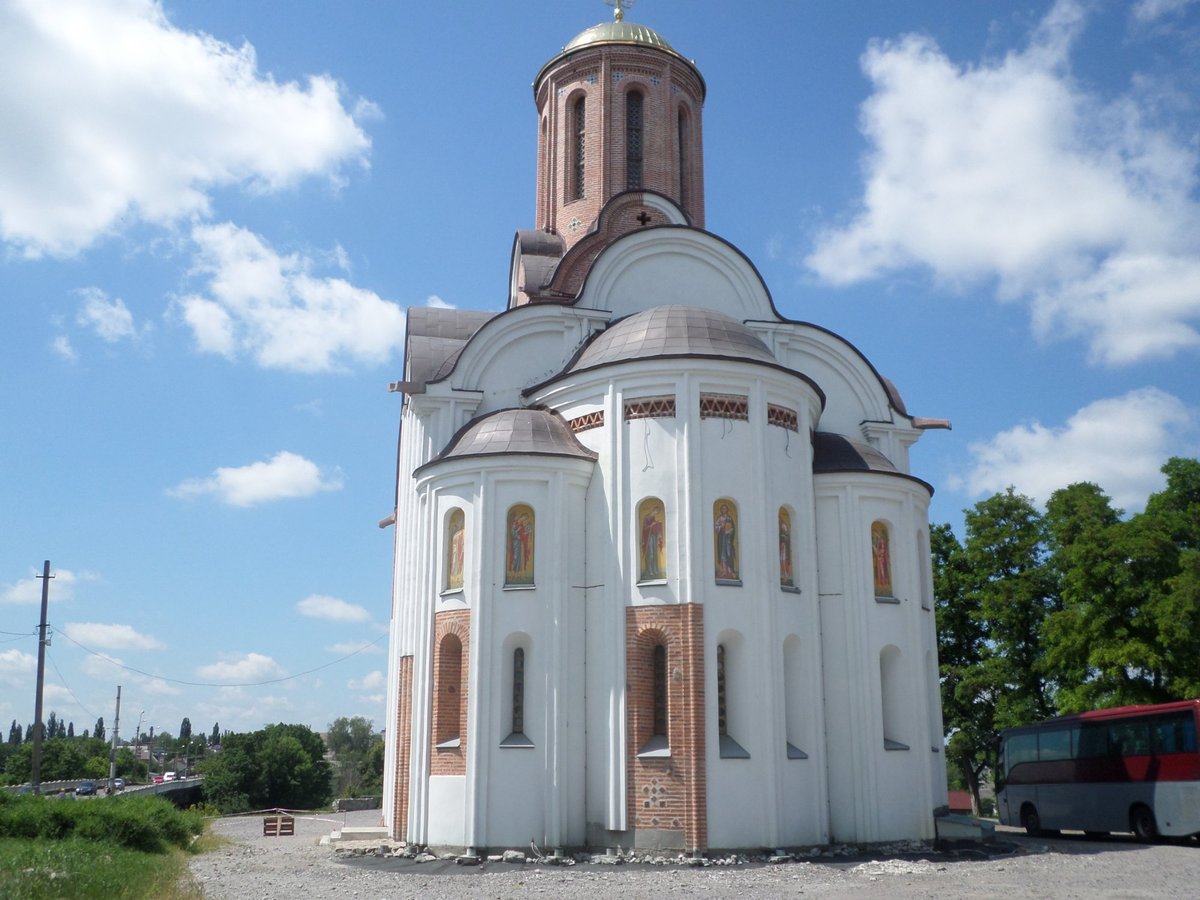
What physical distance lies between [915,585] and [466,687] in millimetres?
7273

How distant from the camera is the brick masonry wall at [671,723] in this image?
45.9ft

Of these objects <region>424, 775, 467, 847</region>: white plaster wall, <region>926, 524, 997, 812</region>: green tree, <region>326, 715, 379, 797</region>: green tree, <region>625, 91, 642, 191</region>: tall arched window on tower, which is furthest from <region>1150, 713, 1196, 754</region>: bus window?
<region>326, 715, 379, 797</region>: green tree

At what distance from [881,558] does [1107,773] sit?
5249 millimetres

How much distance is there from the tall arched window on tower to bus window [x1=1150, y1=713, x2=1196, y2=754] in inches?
550

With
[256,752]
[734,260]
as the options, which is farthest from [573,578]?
[256,752]

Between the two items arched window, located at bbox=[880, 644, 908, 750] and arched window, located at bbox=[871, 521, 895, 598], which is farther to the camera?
arched window, located at bbox=[871, 521, 895, 598]

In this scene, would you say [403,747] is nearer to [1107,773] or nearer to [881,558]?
[881,558]

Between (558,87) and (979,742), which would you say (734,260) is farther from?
(979,742)

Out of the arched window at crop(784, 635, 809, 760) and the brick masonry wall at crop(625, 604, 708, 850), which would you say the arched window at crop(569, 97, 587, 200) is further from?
the arched window at crop(784, 635, 809, 760)

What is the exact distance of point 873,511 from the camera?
1691 centimetres

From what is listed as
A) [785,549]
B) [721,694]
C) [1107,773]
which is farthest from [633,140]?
[1107,773]

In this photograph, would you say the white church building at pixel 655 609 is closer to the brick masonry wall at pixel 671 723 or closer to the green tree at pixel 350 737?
the brick masonry wall at pixel 671 723

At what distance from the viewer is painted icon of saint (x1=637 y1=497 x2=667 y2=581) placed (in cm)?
1515

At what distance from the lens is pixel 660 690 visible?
14.8m
